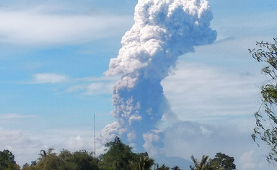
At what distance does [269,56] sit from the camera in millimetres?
20281

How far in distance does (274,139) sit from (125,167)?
221ft

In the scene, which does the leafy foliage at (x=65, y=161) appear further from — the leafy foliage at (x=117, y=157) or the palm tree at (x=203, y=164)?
the palm tree at (x=203, y=164)

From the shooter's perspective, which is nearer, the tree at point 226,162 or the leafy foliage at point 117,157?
the leafy foliage at point 117,157

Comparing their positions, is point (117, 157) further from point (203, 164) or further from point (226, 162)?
point (203, 164)

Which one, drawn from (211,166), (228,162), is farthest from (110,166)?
(211,166)

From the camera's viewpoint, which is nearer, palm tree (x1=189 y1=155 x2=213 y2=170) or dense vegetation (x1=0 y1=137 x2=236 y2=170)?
palm tree (x1=189 y1=155 x2=213 y2=170)

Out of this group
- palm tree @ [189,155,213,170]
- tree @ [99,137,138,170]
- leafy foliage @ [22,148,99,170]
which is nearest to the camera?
palm tree @ [189,155,213,170]

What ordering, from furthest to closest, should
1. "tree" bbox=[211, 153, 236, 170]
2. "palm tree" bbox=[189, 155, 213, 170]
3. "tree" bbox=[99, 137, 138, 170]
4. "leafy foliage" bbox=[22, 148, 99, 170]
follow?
"tree" bbox=[211, 153, 236, 170] → "tree" bbox=[99, 137, 138, 170] → "leafy foliage" bbox=[22, 148, 99, 170] → "palm tree" bbox=[189, 155, 213, 170]

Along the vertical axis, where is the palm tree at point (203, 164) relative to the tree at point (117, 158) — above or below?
below

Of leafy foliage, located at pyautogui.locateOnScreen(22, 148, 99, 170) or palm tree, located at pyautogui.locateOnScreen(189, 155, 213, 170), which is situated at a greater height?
leafy foliage, located at pyautogui.locateOnScreen(22, 148, 99, 170)

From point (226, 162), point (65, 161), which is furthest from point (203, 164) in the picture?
point (226, 162)

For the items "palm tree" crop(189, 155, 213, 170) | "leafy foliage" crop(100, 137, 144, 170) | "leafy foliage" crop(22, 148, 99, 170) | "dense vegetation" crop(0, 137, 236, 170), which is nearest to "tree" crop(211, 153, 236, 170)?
"dense vegetation" crop(0, 137, 236, 170)

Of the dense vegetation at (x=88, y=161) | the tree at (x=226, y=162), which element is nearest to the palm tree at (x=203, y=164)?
the dense vegetation at (x=88, y=161)

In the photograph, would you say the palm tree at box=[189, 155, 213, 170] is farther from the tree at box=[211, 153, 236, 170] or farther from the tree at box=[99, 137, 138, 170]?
the tree at box=[211, 153, 236, 170]
